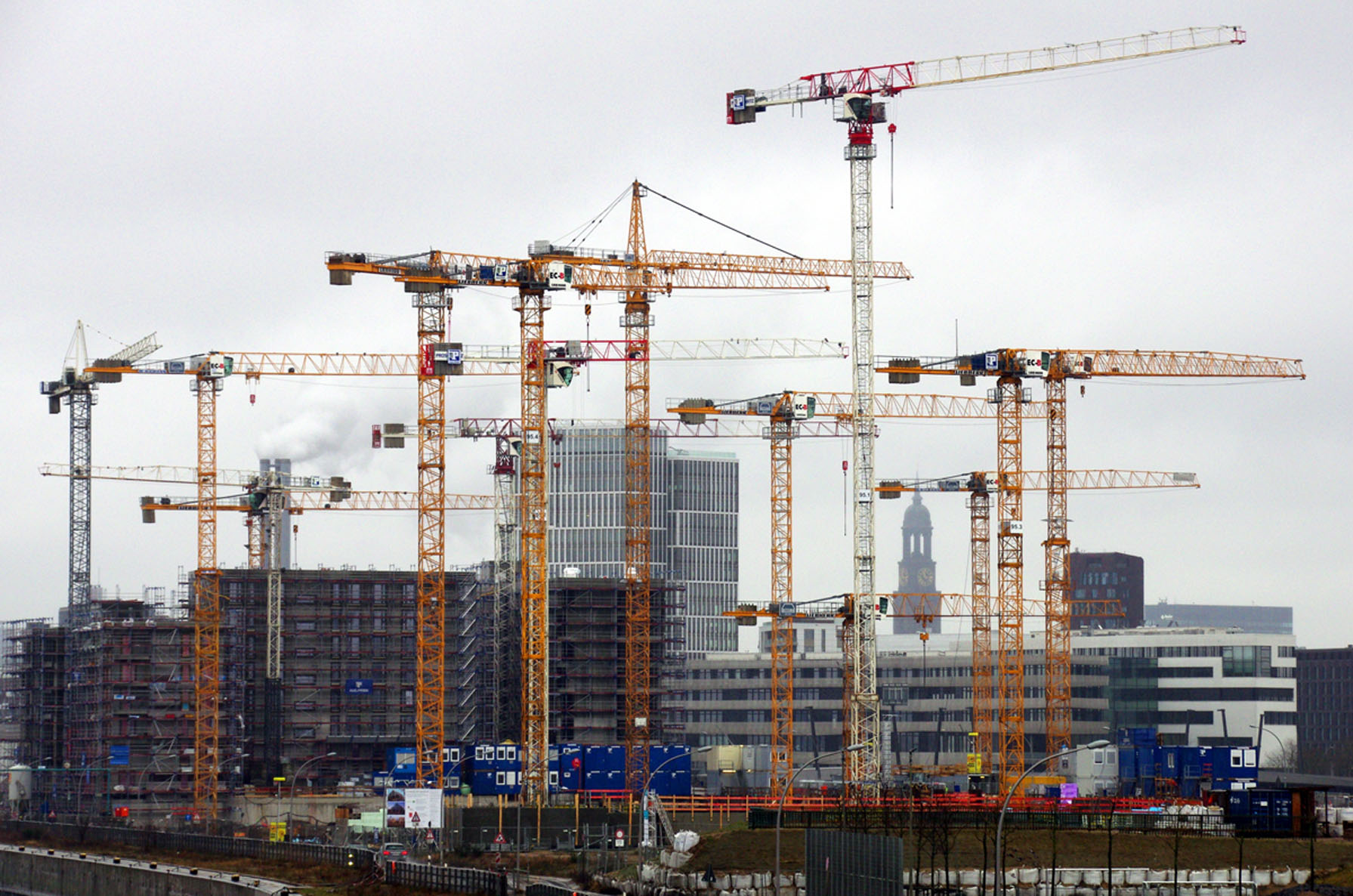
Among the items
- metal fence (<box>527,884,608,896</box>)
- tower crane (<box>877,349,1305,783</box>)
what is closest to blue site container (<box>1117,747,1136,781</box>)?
tower crane (<box>877,349,1305,783</box>)

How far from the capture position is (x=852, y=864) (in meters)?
74.5

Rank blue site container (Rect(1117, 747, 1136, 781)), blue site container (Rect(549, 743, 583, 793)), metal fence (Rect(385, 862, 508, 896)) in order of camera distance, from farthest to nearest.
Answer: blue site container (Rect(1117, 747, 1136, 781)) → blue site container (Rect(549, 743, 583, 793)) → metal fence (Rect(385, 862, 508, 896))

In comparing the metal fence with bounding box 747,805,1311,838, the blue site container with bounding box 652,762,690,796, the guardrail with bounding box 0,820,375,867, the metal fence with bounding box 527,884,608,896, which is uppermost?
the metal fence with bounding box 747,805,1311,838

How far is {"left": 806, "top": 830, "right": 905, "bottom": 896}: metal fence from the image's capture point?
233 ft

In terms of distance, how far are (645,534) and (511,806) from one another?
3705 cm

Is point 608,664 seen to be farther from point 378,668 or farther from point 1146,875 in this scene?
point 1146,875

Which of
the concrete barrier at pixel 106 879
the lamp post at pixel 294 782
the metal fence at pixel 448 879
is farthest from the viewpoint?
the lamp post at pixel 294 782

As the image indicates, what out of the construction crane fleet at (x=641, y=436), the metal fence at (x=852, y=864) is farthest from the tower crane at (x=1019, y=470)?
the metal fence at (x=852, y=864)

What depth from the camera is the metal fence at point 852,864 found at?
71.1 m

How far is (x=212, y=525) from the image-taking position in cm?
18000

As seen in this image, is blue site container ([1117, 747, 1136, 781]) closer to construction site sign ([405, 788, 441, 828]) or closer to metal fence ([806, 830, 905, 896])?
construction site sign ([405, 788, 441, 828])

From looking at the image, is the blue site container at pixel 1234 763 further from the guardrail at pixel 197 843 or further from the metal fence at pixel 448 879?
the metal fence at pixel 448 879

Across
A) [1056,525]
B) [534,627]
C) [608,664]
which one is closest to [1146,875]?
[534,627]

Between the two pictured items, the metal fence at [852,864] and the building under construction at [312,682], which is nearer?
the metal fence at [852,864]
